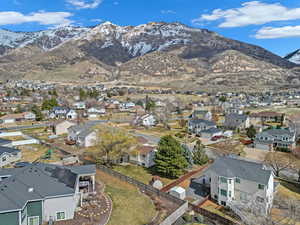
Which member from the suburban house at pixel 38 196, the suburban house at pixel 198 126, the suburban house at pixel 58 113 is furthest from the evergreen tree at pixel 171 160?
the suburban house at pixel 58 113

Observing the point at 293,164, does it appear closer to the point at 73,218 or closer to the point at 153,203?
the point at 153,203

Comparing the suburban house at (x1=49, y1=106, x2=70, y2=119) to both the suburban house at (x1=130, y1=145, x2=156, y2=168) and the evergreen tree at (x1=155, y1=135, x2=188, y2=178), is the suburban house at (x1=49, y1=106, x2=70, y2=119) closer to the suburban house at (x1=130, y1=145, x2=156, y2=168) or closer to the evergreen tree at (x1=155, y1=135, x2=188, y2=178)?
the suburban house at (x1=130, y1=145, x2=156, y2=168)

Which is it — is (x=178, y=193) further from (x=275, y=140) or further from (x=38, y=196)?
(x=275, y=140)

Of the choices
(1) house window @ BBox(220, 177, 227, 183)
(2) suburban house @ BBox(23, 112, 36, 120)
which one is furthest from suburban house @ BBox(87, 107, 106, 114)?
(1) house window @ BBox(220, 177, 227, 183)

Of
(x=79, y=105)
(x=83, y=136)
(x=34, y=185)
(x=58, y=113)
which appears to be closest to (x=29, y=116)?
(x=58, y=113)

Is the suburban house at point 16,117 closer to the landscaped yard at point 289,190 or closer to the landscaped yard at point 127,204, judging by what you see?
the landscaped yard at point 127,204
